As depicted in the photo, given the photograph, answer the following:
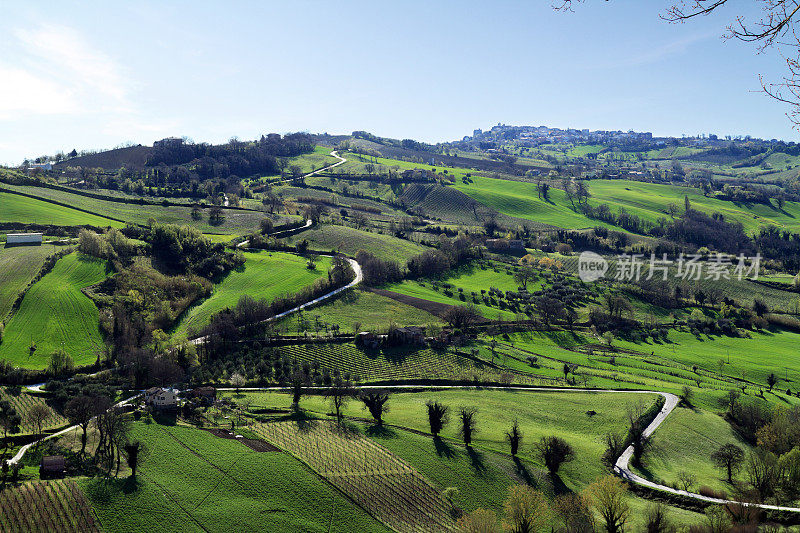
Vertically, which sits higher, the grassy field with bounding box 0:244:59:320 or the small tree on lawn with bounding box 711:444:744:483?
the grassy field with bounding box 0:244:59:320

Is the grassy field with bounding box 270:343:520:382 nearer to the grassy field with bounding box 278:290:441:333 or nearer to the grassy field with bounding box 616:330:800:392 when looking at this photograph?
the grassy field with bounding box 278:290:441:333

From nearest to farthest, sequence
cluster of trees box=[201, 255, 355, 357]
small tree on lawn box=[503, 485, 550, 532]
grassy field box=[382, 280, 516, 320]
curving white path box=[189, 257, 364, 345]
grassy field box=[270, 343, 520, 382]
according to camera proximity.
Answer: small tree on lawn box=[503, 485, 550, 532]
grassy field box=[270, 343, 520, 382]
cluster of trees box=[201, 255, 355, 357]
curving white path box=[189, 257, 364, 345]
grassy field box=[382, 280, 516, 320]

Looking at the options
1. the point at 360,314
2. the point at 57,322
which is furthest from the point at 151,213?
the point at 360,314

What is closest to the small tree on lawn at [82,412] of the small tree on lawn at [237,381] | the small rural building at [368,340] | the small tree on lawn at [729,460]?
the small tree on lawn at [237,381]

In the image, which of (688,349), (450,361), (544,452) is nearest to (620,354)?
(688,349)

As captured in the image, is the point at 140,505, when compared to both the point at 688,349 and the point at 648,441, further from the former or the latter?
the point at 688,349

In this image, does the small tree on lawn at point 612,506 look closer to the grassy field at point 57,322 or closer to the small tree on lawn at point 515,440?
the small tree on lawn at point 515,440

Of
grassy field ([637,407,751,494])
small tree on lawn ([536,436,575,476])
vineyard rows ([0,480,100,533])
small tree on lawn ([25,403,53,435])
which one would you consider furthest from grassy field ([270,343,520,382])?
vineyard rows ([0,480,100,533])
